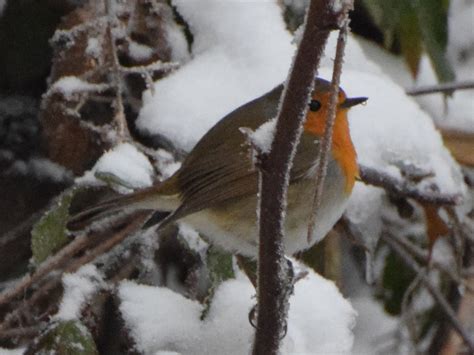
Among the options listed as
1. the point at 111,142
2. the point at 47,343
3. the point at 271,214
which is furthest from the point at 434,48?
the point at 271,214

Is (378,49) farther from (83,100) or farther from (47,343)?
(47,343)

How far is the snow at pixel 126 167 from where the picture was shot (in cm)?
235

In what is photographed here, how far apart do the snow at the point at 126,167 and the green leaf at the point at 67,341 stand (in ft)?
1.31

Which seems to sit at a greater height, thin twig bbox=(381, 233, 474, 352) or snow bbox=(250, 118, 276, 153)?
snow bbox=(250, 118, 276, 153)

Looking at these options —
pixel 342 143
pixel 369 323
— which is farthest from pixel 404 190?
pixel 369 323

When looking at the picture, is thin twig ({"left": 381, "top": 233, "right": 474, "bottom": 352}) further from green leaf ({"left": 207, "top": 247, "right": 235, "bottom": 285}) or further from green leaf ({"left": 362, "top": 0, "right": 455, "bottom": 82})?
green leaf ({"left": 207, "top": 247, "right": 235, "bottom": 285})

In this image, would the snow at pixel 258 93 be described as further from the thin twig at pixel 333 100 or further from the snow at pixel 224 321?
the thin twig at pixel 333 100

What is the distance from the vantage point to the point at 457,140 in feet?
10.4

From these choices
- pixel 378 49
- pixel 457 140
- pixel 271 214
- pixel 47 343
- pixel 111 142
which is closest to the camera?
pixel 271 214

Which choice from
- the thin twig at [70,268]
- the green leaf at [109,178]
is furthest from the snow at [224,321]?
the green leaf at [109,178]

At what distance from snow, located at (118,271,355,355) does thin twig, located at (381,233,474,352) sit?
0.74m

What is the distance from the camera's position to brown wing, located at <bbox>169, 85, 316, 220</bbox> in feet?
8.04

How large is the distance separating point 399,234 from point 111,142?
1.11m

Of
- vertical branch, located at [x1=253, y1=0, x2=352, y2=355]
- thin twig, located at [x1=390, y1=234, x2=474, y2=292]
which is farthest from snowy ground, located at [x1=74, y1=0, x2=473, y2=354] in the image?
vertical branch, located at [x1=253, y1=0, x2=352, y2=355]
